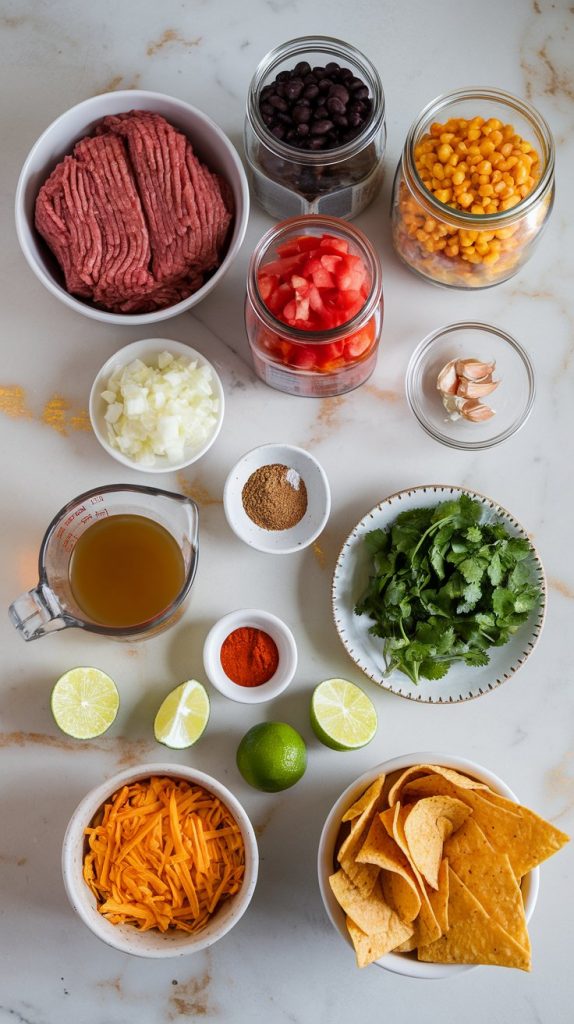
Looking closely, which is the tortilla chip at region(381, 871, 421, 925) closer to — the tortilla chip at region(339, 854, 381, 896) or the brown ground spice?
the tortilla chip at region(339, 854, 381, 896)

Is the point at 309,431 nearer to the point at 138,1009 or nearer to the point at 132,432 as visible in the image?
the point at 132,432

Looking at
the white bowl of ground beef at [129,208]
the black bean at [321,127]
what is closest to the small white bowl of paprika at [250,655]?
the white bowl of ground beef at [129,208]

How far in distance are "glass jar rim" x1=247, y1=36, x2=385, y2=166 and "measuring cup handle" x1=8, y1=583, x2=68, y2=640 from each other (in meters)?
0.95

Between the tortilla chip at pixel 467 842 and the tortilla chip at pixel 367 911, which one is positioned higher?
the tortilla chip at pixel 467 842

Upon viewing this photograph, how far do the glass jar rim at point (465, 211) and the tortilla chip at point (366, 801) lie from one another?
1.06 m

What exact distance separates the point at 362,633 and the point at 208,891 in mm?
590

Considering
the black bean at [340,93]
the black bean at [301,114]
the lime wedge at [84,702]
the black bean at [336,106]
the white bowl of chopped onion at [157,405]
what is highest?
the black bean at [340,93]

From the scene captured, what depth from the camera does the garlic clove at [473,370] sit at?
2.02 m

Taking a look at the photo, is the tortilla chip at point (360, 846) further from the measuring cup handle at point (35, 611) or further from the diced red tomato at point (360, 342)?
the diced red tomato at point (360, 342)

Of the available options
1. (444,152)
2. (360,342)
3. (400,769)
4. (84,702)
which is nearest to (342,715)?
(400,769)

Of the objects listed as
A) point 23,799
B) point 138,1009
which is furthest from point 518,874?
point 23,799

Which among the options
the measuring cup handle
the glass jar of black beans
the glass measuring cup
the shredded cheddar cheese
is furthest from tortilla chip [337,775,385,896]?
the glass jar of black beans

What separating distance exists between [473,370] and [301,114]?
62cm

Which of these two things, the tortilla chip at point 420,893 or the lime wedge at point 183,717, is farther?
the lime wedge at point 183,717
